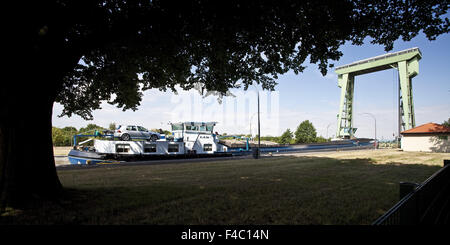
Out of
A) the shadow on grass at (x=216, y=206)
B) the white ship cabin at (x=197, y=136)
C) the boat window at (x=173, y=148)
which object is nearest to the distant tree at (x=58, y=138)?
the white ship cabin at (x=197, y=136)

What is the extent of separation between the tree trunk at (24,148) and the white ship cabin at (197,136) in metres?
17.6

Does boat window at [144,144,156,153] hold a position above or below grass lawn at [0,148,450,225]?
above

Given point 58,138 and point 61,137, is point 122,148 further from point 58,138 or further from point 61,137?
point 61,137

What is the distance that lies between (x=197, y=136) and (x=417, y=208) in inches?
862

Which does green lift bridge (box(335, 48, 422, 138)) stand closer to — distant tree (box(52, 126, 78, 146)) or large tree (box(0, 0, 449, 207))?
large tree (box(0, 0, 449, 207))

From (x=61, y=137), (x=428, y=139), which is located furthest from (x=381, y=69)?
(x=61, y=137)

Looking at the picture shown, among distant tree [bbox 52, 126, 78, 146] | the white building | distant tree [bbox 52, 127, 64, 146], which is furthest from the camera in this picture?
distant tree [bbox 52, 126, 78, 146]

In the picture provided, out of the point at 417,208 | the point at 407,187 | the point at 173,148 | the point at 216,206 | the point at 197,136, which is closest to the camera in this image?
the point at 417,208

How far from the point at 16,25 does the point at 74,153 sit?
58.4ft

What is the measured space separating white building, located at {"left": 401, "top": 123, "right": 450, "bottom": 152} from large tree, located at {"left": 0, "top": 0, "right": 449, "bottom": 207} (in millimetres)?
29201

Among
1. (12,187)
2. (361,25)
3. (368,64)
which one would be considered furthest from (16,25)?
(368,64)

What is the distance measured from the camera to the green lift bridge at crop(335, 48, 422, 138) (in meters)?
44.6

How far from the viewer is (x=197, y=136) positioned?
79.4 ft

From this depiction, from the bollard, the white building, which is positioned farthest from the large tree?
the white building
